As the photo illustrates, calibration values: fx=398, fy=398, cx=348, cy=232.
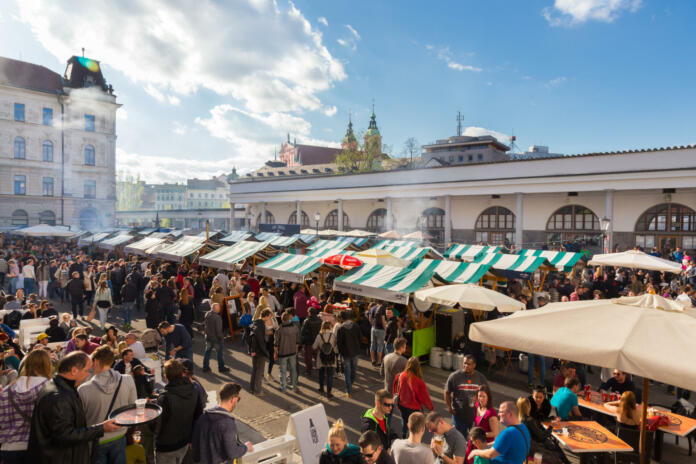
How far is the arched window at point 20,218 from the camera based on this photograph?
45625mm

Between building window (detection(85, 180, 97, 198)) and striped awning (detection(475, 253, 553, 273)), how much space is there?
168ft

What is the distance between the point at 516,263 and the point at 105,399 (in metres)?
13.9

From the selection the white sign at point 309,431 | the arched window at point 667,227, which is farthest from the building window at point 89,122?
the arched window at point 667,227

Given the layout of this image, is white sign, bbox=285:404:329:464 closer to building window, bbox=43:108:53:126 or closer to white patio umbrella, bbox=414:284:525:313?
white patio umbrella, bbox=414:284:525:313

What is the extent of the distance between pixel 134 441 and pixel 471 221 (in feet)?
102

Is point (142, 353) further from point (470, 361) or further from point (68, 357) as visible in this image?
point (470, 361)

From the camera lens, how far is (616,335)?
4.14m

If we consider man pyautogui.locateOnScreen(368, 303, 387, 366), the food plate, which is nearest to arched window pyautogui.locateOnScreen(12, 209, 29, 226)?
man pyautogui.locateOnScreen(368, 303, 387, 366)

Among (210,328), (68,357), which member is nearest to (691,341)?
(68,357)

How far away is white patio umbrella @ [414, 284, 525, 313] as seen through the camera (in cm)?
861

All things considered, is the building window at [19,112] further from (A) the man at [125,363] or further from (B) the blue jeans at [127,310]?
(A) the man at [125,363]

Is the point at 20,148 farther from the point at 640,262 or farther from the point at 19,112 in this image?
the point at 640,262

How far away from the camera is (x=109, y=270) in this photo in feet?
53.2

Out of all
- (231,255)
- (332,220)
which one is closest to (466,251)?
(231,255)
